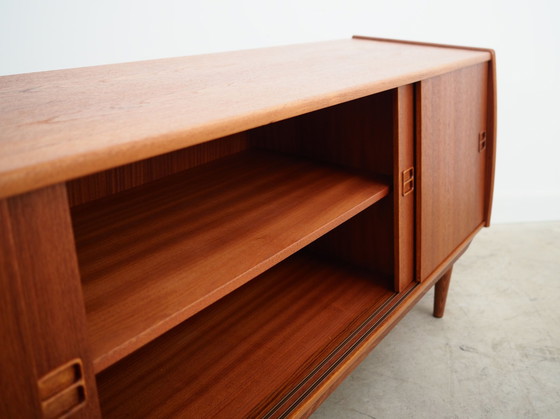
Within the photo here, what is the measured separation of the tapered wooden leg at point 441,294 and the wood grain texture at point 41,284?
1.27m

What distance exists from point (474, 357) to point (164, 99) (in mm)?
1145

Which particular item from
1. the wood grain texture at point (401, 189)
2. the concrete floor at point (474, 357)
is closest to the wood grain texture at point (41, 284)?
the wood grain texture at point (401, 189)

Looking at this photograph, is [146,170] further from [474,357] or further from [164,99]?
[474,357]

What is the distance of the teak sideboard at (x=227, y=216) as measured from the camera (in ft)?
1.85

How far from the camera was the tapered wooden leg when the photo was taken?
5.55 ft

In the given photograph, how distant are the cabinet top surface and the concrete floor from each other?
756 millimetres

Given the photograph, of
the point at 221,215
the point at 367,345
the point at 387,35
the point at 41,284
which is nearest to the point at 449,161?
the point at 367,345

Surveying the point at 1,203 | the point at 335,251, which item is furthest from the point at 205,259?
the point at 335,251

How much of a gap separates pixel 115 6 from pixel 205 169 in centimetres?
104

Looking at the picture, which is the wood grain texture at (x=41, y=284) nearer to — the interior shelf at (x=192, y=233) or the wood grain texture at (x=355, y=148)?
the interior shelf at (x=192, y=233)

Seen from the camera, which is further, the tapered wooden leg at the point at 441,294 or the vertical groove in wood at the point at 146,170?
the tapered wooden leg at the point at 441,294

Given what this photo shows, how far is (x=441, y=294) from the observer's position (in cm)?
172

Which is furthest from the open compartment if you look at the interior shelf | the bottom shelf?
the bottom shelf

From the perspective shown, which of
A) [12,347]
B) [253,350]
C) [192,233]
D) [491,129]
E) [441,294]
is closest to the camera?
[12,347]
